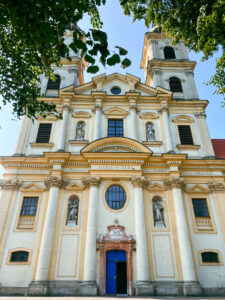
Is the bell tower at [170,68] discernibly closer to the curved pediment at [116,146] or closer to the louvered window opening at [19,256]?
the curved pediment at [116,146]

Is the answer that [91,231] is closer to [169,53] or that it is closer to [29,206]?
[29,206]

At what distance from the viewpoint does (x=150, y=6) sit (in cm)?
1322

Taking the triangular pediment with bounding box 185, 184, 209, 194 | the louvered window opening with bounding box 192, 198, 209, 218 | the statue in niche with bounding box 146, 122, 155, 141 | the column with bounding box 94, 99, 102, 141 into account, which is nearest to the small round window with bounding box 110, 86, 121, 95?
the column with bounding box 94, 99, 102, 141

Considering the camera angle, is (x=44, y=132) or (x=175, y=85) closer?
(x=44, y=132)

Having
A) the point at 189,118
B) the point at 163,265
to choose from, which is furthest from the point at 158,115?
the point at 163,265

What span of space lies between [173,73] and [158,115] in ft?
19.0

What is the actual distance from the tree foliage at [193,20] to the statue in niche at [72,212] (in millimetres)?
10404

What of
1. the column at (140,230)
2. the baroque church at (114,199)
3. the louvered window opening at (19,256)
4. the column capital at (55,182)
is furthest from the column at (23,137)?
the column at (140,230)

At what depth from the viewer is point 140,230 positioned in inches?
539

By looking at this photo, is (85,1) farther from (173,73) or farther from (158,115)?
(173,73)

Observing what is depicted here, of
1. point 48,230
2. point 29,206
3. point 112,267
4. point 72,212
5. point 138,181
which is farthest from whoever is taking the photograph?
point 138,181

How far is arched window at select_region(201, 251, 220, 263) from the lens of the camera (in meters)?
13.6

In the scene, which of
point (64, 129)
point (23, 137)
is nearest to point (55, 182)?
point (64, 129)

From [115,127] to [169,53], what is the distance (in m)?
11.6
